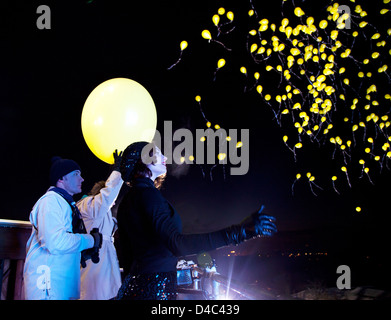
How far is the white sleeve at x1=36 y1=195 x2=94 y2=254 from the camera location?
6.88 ft

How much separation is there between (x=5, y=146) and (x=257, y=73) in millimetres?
4328

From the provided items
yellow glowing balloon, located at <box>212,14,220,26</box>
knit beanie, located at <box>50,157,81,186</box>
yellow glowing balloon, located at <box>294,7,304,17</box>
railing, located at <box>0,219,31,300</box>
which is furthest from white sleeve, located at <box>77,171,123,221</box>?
yellow glowing balloon, located at <box>294,7,304,17</box>

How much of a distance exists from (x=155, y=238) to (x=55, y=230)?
1.00 meters

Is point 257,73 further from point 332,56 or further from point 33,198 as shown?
point 33,198

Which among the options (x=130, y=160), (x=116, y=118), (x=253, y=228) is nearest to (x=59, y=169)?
(x=116, y=118)

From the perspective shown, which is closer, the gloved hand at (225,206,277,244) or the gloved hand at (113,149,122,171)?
the gloved hand at (225,206,277,244)

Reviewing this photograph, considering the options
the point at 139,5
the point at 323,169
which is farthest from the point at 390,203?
the point at 139,5

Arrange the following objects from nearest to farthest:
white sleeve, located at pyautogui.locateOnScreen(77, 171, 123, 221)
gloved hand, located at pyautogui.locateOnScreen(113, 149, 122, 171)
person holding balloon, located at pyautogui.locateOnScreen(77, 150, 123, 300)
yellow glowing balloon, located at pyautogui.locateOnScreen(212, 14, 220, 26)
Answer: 1. person holding balloon, located at pyautogui.locateOnScreen(77, 150, 123, 300)
2. white sleeve, located at pyautogui.locateOnScreen(77, 171, 123, 221)
3. gloved hand, located at pyautogui.locateOnScreen(113, 149, 122, 171)
4. yellow glowing balloon, located at pyautogui.locateOnScreen(212, 14, 220, 26)

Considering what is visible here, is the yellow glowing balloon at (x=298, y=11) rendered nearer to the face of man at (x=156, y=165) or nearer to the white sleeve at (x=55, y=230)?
the face of man at (x=156, y=165)

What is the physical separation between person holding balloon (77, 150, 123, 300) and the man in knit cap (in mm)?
447

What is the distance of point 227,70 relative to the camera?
6164 mm

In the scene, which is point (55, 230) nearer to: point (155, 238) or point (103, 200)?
point (103, 200)

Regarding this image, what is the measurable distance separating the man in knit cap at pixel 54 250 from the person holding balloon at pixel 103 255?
447 millimetres

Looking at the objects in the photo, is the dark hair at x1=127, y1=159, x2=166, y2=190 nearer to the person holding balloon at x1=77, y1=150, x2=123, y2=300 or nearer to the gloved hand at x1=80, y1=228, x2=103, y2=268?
the gloved hand at x1=80, y1=228, x2=103, y2=268
